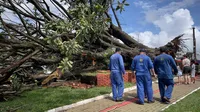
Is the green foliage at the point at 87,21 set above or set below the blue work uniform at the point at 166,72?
above

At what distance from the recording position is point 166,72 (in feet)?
27.3

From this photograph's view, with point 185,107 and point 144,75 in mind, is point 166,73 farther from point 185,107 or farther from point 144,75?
point 185,107

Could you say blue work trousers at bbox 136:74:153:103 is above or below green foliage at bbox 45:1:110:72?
below

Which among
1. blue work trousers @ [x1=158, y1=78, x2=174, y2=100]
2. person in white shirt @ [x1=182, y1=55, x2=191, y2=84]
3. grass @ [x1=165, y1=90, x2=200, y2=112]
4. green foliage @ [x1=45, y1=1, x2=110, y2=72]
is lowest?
grass @ [x1=165, y1=90, x2=200, y2=112]

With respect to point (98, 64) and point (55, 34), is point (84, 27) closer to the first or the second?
point (55, 34)

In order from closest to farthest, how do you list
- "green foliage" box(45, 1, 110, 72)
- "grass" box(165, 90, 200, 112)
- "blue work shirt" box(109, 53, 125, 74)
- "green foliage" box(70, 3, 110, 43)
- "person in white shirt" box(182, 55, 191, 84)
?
"green foliage" box(45, 1, 110, 72) < "green foliage" box(70, 3, 110, 43) < "grass" box(165, 90, 200, 112) < "blue work shirt" box(109, 53, 125, 74) < "person in white shirt" box(182, 55, 191, 84)

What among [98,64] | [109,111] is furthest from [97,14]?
[98,64]

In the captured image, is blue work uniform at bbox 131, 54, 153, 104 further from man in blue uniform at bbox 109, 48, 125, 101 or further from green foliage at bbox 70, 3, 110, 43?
green foliage at bbox 70, 3, 110, 43

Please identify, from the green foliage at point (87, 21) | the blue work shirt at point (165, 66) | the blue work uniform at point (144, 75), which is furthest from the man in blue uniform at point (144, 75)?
the green foliage at point (87, 21)

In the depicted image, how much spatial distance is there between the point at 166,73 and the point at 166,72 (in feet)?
0.11

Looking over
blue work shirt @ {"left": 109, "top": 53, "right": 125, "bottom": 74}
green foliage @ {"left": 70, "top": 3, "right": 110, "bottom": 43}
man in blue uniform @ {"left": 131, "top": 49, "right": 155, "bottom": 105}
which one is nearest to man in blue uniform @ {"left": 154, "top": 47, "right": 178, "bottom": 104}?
man in blue uniform @ {"left": 131, "top": 49, "right": 155, "bottom": 105}

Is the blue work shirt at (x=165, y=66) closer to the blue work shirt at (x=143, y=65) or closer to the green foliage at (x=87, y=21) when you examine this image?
the blue work shirt at (x=143, y=65)

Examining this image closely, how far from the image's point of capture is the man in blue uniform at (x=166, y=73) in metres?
8.30

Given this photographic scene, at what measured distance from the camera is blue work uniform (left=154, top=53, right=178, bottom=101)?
831 centimetres
